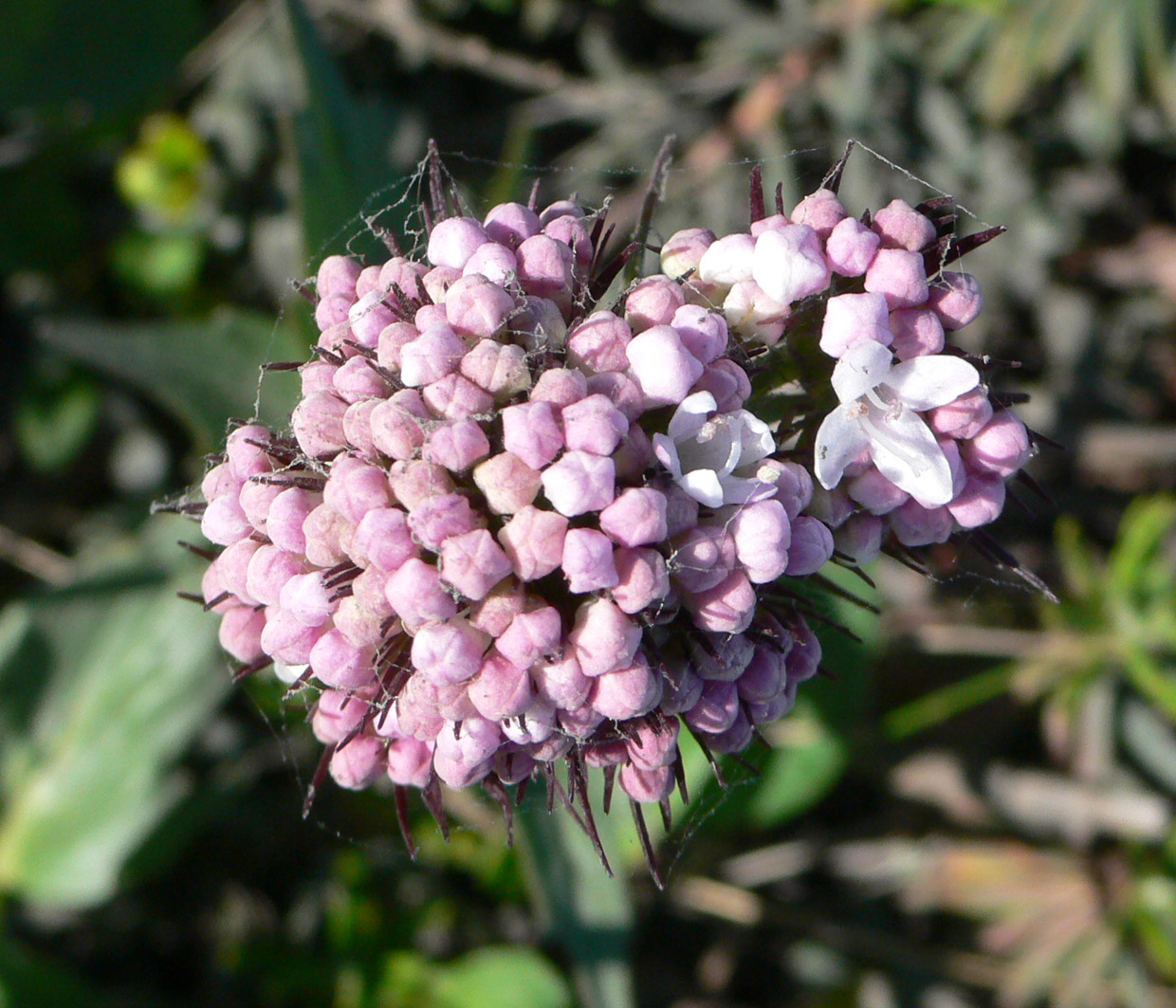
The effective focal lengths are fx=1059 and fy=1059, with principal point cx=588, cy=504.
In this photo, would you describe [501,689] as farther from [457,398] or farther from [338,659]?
[457,398]

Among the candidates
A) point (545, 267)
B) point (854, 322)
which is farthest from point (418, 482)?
point (854, 322)

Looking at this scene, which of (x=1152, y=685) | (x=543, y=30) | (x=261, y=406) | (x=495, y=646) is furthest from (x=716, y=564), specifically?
(x=543, y=30)

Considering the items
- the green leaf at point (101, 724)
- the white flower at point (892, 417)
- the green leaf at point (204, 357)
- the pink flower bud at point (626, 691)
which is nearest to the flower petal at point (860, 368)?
the white flower at point (892, 417)

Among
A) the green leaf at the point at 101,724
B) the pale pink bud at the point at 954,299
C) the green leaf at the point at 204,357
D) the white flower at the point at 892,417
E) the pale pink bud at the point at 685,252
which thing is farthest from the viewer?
the green leaf at the point at 101,724

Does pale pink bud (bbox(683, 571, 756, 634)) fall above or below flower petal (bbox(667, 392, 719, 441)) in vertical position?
below

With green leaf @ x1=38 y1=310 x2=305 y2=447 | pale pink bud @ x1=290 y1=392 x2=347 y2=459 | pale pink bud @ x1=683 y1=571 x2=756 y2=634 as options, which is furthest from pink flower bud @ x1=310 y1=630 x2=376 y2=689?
green leaf @ x1=38 y1=310 x2=305 y2=447

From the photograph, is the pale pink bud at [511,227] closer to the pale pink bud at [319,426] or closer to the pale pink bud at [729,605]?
the pale pink bud at [319,426]

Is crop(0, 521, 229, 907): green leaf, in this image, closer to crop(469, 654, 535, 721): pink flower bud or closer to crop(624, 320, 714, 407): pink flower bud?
crop(469, 654, 535, 721): pink flower bud
